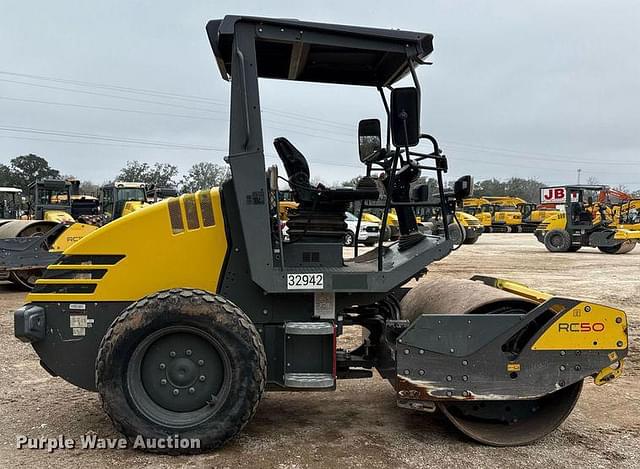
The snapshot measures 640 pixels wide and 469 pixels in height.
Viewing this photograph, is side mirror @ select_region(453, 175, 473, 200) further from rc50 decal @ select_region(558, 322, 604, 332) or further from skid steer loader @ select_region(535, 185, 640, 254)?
skid steer loader @ select_region(535, 185, 640, 254)

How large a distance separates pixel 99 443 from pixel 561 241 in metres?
21.7

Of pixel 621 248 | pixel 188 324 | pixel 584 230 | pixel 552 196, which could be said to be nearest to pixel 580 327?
pixel 188 324

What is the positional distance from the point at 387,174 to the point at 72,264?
2.36 meters

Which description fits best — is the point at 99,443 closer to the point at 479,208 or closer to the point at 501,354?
the point at 501,354

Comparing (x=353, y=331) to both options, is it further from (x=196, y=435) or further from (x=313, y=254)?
(x=196, y=435)

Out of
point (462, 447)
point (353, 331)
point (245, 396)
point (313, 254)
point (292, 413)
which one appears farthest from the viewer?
point (353, 331)

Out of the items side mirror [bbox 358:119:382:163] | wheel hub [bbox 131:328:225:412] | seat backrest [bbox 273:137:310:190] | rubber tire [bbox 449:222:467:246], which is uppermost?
side mirror [bbox 358:119:382:163]

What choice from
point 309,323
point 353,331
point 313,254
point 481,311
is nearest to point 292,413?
point 309,323

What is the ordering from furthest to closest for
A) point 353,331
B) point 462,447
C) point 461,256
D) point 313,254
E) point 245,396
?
point 461,256, point 353,331, point 313,254, point 462,447, point 245,396

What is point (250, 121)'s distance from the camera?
12.9 ft

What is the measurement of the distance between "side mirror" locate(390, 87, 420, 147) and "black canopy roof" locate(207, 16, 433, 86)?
316 mm

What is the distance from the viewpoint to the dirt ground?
3.78 metres

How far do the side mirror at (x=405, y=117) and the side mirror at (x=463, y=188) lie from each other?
0.50 metres

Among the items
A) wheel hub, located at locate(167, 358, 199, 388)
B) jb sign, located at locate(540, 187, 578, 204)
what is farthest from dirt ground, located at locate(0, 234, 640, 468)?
jb sign, located at locate(540, 187, 578, 204)
